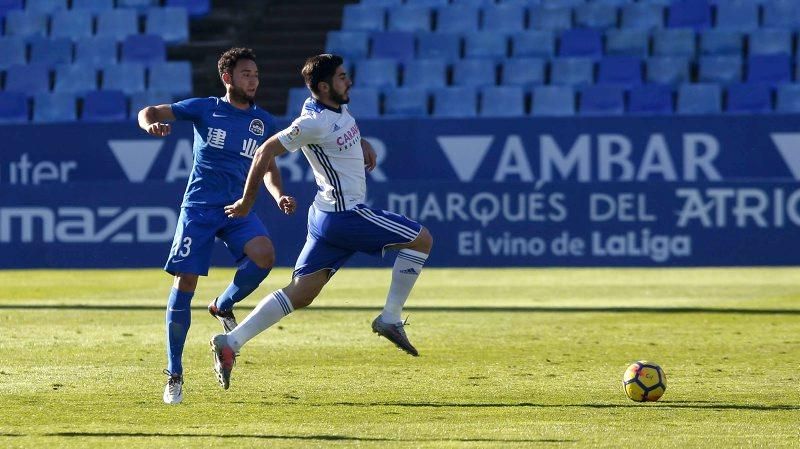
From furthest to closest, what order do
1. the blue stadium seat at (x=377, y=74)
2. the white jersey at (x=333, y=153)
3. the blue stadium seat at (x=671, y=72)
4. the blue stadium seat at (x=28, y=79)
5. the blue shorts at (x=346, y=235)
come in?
the blue stadium seat at (x=28, y=79) < the blue stadium seat at (x=377, y=74) < the blue stadium seat at (x=671, y=72) < the blue shorts at (x=346, y=235) < the white jersey at (x=333, y=153)

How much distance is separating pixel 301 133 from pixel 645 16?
49.8ft

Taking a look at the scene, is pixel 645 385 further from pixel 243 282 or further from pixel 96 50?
pixel 96 50

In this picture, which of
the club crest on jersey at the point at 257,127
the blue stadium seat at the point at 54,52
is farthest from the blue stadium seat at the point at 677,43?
the club crest on jersey at the point at 257,127

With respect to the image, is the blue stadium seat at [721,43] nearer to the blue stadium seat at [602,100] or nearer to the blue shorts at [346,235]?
the blue stadium seat at [602,100]

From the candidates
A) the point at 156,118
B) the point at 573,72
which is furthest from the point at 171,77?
the point at 156,118

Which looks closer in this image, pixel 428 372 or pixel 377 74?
pixel 428 372

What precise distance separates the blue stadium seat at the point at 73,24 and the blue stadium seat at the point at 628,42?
836 centimetres

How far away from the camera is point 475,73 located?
2216 centimetres

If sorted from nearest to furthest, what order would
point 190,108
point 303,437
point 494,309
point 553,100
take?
1. point 303,437
2. point 190,108
3. point 494,309
4. point 553,100

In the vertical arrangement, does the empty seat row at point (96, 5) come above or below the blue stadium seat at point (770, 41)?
below

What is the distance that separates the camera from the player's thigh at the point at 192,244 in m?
8.59

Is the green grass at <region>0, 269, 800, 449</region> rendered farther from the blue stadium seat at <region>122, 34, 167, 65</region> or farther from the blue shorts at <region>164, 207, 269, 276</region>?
the blue stadium seat at <region>122, 34, 167, 65</region>

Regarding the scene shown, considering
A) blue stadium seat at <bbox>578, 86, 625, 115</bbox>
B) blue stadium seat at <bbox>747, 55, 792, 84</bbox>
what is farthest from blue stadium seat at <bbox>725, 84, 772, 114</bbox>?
blue stadium seat at <bbox>578, 86, 625, 115</bbox>

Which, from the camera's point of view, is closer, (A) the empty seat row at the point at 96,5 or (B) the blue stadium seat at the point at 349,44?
(B) the blue stadium seat at the point at 349,44
